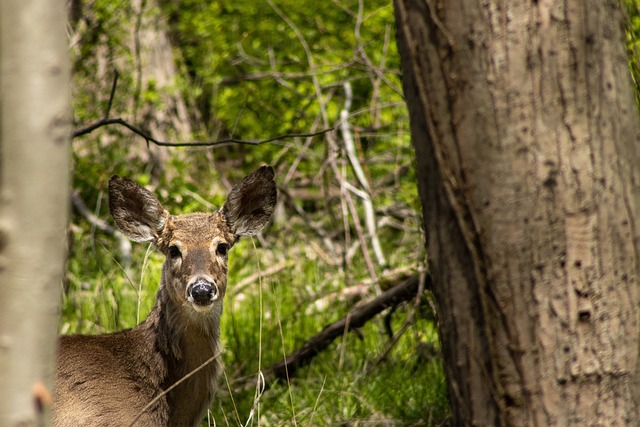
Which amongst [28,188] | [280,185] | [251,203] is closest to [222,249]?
[251,203]

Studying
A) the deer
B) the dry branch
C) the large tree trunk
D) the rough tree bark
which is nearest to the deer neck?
the deer

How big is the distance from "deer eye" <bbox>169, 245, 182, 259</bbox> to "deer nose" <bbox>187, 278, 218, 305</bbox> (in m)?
0.30

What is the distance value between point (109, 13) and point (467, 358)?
6.13 meters

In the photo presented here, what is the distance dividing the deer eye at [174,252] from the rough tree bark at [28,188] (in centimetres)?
244

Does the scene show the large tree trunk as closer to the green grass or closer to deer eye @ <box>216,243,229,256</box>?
the green grass

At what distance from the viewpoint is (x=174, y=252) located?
4387mm

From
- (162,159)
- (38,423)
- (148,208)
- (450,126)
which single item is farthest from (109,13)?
(38,423)

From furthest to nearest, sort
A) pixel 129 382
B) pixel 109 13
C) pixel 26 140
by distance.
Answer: pixel 109 13, pixel 129 382, pixel 26 140

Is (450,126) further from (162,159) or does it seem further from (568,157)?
(162,159)

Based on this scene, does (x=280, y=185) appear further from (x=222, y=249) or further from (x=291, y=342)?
(x=222, y=249)

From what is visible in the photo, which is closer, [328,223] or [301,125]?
[328,223]

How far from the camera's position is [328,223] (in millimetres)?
8062

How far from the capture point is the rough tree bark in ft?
6.09

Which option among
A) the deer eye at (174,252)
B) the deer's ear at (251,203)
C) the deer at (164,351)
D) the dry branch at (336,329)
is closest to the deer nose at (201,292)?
the deer at (164,351)
